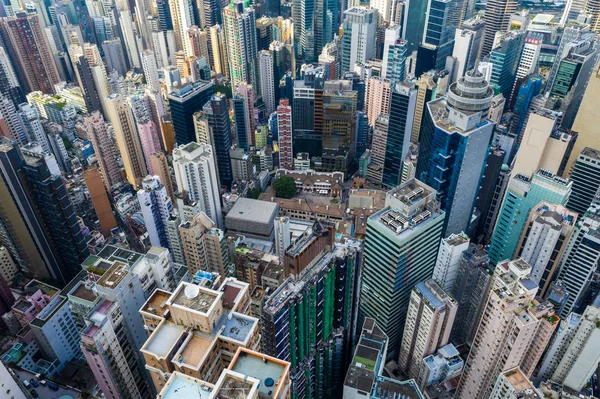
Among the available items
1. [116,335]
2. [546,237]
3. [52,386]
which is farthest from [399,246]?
[52,386]

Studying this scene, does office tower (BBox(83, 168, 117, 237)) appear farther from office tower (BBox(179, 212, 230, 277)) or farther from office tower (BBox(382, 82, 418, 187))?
office tower (BBox(382, 82, 418, 187))

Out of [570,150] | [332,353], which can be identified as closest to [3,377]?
[332,353]

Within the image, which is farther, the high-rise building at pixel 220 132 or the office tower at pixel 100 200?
the high-rise building at pixel 220 132

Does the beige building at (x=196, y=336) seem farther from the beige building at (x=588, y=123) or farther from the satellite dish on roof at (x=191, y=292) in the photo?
the beige building at (x=588, y=123)

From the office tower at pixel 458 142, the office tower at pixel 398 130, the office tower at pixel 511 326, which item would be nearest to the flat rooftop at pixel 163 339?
the office tower at pixel 511 326

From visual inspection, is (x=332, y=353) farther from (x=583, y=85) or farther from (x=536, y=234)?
(x=583, y=85)

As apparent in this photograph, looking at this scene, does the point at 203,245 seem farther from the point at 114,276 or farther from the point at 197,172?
the point at 114,276
